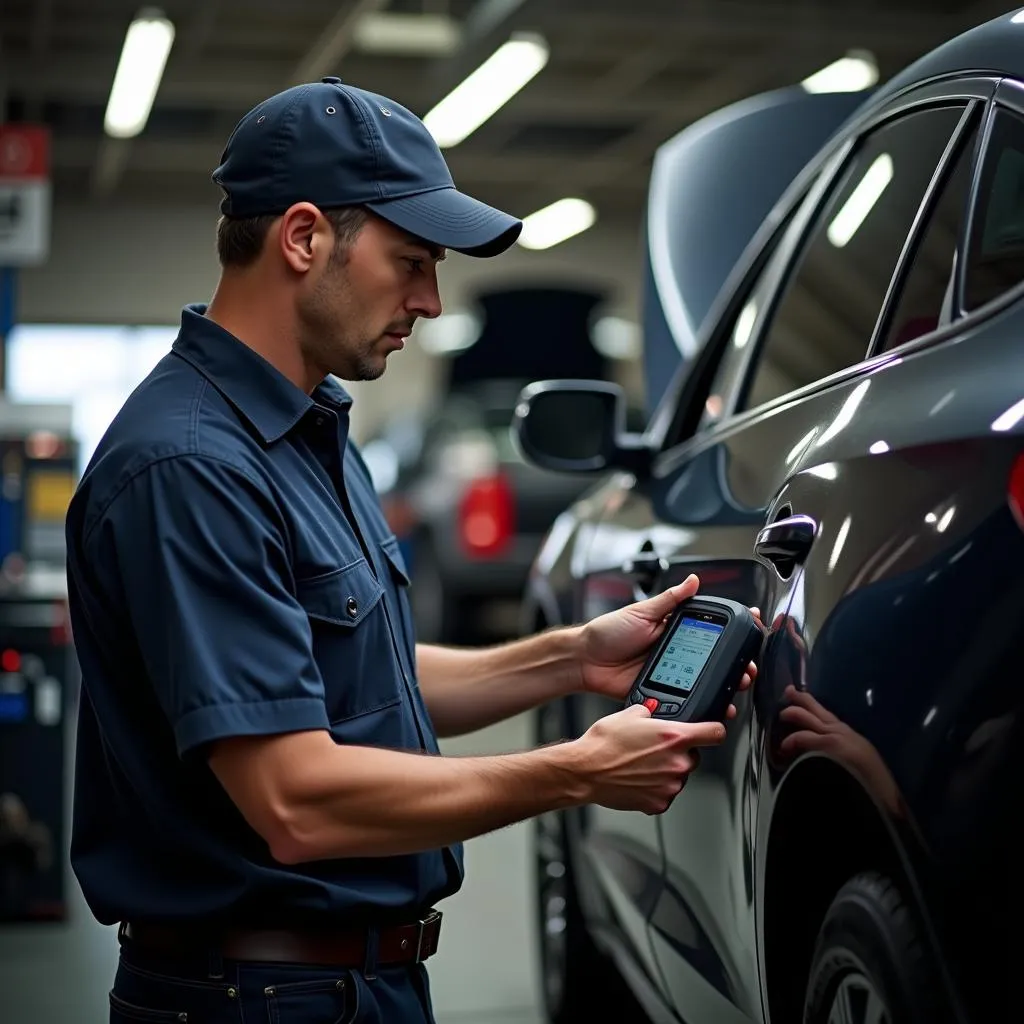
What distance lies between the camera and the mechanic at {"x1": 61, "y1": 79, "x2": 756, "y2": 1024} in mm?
1854

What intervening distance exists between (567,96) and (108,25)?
416 cm

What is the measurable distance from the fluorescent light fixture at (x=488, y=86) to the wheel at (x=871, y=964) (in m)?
10.9

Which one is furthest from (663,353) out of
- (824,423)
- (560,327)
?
(560,327)

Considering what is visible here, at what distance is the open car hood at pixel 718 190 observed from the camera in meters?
3.59

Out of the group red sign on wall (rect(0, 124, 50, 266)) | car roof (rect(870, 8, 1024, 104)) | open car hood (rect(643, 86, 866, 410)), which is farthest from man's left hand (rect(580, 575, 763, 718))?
red sign on wall (rect(0, 124, 50, 266))

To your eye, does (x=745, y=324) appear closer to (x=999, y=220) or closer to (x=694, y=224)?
(x=694, y=224)

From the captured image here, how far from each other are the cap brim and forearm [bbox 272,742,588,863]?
592 millimetres

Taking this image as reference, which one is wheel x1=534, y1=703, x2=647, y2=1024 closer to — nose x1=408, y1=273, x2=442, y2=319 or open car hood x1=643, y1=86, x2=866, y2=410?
open car hood x1=643, y1=86, x2=866, y2=410

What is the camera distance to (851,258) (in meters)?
2.47

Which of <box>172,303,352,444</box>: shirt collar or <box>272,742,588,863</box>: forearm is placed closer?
<box>272,742,588,863</box>: forearm

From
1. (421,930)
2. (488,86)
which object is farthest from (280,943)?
(488,86)

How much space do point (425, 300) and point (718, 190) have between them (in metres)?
1.68

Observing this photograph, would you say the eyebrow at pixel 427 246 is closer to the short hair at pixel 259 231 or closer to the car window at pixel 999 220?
the short hair at pixel 259 231

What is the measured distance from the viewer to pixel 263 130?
205cm
